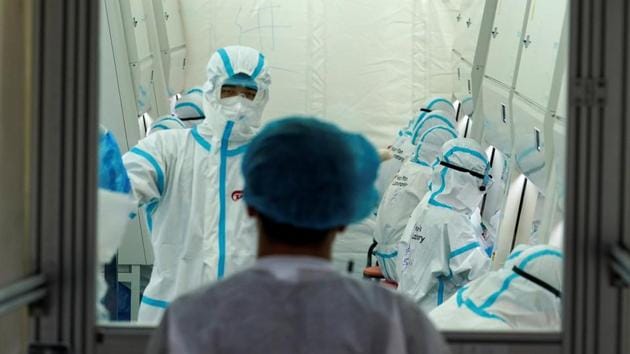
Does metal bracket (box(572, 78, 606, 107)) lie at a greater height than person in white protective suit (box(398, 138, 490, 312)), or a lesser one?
greater

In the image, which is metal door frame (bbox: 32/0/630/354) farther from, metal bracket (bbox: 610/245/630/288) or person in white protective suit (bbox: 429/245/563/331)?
person in white protective suit (bbox: 429/245/563/331)

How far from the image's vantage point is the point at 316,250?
1.62m

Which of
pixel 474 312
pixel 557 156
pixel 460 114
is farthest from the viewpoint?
pixel 460 114

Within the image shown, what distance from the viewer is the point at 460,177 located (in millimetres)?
4867

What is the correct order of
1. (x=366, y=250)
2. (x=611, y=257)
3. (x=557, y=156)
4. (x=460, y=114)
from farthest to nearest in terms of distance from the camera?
(x=460, y=114) → (x=366, y=250) → (x=557, y=156) → (x=611, y=257)

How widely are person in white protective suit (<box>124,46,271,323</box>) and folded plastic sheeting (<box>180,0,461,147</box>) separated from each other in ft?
11.3

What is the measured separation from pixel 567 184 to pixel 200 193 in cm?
173

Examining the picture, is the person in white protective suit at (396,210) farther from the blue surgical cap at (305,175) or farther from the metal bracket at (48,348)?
the blue surgical cap at (305,175)

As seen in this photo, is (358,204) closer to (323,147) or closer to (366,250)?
(323,147)

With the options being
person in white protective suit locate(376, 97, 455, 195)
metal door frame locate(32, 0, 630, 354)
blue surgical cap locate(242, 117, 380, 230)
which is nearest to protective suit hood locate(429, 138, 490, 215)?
person in white protective suit locate(376, 97, 455, 195)

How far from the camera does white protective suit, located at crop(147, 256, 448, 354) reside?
1546 millimetres

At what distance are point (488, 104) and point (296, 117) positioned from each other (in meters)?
4.22

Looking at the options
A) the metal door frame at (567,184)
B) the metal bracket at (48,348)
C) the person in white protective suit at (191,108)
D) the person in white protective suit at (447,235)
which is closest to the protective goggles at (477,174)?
the person in white protective suit at (447,235)

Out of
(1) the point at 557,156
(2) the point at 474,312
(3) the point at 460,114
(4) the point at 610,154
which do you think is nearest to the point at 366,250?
(3) the point at 460,114
